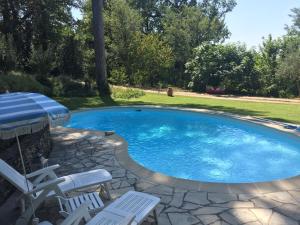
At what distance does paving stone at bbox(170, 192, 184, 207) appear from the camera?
5492 millimetres

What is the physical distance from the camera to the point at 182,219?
16.4 ft

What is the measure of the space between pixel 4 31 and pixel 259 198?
25.3m

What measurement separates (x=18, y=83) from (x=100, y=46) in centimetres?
587

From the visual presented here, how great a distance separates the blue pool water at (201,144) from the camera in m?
8.84

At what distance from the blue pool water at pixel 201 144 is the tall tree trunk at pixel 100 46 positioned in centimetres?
517

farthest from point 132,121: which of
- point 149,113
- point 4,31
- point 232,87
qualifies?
point 4,31

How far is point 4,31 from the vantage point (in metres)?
25.5

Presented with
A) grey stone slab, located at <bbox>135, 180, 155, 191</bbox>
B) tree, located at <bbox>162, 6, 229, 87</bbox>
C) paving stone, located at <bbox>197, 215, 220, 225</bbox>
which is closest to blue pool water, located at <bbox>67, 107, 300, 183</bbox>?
grey stone slab, located at <bbox>135, 180, 155, 191</bbox>

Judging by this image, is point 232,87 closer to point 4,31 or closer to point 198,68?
point 198,68

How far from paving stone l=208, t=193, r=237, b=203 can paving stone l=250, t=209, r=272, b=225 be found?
525 millimetres

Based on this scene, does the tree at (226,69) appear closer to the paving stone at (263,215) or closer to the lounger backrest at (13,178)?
the paving stone at (263,215)

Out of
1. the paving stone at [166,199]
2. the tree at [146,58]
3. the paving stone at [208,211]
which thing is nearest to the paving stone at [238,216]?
the paving stone at [208,211]

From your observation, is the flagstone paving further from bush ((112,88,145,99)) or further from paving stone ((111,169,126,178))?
bush ((112,88,145,99))

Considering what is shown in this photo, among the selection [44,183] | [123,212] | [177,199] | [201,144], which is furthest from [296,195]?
[201,144]
